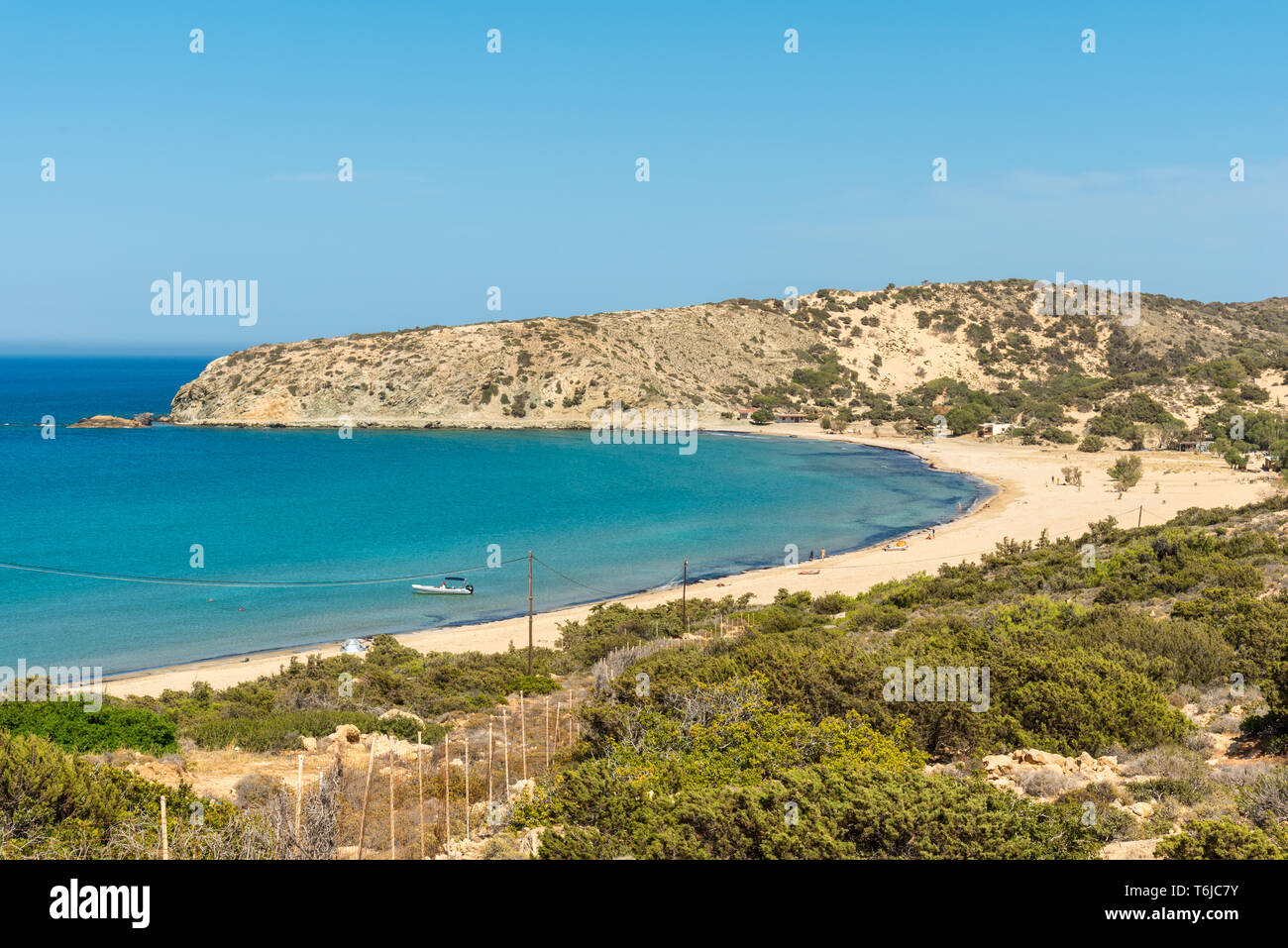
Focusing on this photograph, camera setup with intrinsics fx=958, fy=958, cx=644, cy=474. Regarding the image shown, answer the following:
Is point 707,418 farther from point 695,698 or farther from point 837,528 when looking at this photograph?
point 695,698

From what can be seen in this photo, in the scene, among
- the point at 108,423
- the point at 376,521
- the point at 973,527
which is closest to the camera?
the point at 973,527

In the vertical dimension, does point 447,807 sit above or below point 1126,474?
below

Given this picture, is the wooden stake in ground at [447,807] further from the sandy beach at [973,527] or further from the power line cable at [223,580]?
the power line cable at [223,580]

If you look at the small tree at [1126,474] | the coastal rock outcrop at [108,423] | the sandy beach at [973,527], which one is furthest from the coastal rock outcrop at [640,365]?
the small tree at [1126,474]

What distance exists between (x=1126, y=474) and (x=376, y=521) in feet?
149

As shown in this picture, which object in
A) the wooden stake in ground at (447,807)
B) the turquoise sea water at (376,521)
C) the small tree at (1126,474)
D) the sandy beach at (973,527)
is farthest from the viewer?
the small tree at (1126,474)

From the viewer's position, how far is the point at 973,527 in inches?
1907

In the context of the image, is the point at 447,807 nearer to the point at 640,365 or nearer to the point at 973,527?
the point at 973,527

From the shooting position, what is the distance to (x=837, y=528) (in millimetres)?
50750

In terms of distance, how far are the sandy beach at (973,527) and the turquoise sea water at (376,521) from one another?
2.27 meters

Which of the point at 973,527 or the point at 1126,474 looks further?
the point at 1126,474

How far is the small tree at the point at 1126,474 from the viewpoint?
5887 cm

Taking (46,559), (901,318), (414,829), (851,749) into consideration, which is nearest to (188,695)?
(414,829)

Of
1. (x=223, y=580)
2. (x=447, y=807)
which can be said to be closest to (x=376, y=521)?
(x=223, y=580)
